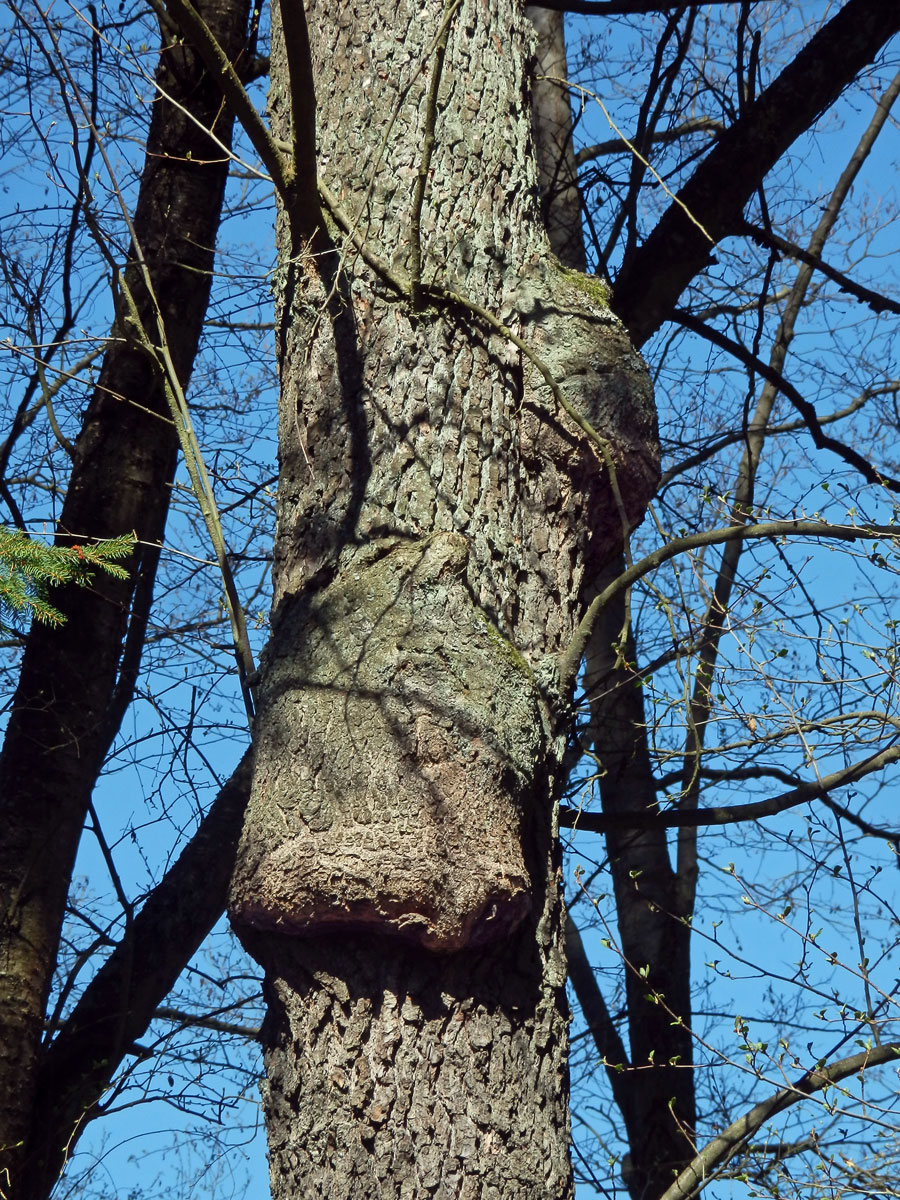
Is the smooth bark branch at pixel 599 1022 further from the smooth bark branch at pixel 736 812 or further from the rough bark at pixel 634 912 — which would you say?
the smooth bark branch at pixel 736 812

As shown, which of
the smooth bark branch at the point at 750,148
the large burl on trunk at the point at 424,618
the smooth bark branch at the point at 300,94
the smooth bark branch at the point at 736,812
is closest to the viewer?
the large burl on trunk at the point at 424,618

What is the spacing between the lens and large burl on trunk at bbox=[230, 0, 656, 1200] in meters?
1.78

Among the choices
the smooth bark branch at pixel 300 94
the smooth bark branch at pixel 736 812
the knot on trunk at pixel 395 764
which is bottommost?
the knot on trunk at pixel 395 764

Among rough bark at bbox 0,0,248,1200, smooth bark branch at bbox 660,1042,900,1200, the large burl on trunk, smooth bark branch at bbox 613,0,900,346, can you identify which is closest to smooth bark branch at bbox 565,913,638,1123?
smooth bark branch at bbox 660,1042,900,1200

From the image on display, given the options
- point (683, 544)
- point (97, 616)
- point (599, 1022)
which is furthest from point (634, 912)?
point (683, 544)

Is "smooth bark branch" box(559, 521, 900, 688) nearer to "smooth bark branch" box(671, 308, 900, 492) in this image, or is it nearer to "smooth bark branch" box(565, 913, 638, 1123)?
"smooth bark branch" box(671, 308, 900, 492)

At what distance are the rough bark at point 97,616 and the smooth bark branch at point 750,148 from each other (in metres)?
1.33

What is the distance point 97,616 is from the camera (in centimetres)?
348

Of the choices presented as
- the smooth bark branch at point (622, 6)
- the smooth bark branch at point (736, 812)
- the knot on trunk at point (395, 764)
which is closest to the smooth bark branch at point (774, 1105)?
the smooth bark branch at point (736, 812)

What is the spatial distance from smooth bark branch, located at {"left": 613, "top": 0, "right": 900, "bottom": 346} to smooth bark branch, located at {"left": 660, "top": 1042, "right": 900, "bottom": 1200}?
7.09 feet

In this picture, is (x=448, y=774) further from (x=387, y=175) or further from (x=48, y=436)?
(x=48, y=436)

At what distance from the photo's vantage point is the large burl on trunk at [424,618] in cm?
178

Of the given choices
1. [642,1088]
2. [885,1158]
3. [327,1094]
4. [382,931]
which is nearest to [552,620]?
[382,931]

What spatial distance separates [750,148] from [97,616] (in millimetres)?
2348
